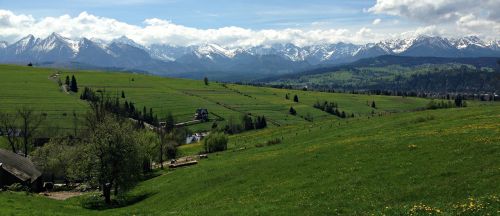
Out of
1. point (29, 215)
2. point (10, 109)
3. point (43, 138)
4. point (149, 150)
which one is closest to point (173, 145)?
point (149, 150)

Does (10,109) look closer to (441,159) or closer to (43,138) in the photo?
(43,138)

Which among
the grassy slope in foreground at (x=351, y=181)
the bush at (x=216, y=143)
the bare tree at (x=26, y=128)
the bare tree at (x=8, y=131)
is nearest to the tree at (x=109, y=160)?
the grassy slope in foreground at (x=351, y=181)

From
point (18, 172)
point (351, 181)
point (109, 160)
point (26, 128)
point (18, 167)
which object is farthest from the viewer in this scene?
point (26, 128)

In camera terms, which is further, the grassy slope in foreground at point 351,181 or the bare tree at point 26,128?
the bare tree at point 26,128

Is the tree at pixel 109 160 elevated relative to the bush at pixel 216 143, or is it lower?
elevated

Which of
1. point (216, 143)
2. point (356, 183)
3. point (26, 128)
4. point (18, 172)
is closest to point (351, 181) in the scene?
point (356, 183)

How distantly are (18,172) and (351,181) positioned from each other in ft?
196

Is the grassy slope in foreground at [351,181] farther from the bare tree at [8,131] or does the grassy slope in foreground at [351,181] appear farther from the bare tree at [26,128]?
the bare tree at [8,131]

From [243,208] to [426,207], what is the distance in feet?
43.0

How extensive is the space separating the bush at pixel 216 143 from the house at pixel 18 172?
1244 inches

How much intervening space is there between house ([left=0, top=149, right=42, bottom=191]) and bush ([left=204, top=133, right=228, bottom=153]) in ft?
104

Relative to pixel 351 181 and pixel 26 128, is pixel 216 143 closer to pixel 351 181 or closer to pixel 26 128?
pixel 26 128

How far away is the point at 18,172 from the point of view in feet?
248

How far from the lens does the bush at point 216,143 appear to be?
95.4m
